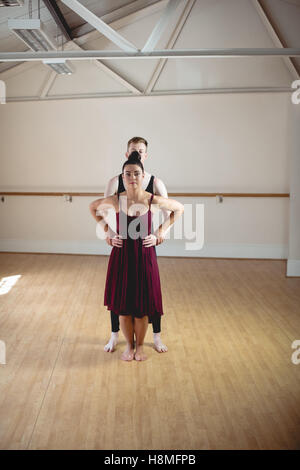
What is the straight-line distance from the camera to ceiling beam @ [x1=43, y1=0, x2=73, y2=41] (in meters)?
5.20

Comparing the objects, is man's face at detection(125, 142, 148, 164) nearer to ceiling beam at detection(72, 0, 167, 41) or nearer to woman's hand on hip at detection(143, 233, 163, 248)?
woman's hand on hip at detection(143, 233, 163, 248)

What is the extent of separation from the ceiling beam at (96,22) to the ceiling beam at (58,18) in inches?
39.7

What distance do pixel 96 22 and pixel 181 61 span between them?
3.11 meters

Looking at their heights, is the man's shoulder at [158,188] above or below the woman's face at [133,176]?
below

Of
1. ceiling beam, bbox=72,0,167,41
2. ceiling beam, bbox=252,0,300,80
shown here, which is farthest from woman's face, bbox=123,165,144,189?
ceiling beam, bbox=252,0,300,80

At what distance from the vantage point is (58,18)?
5.66m

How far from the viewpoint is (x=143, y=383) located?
3291 mm

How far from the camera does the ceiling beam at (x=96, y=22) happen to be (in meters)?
4.06

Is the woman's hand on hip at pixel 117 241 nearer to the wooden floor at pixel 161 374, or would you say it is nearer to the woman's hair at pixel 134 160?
the woman's hair at pixel 134 160

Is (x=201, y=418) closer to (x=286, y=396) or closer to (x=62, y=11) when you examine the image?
(x=286, y=396)

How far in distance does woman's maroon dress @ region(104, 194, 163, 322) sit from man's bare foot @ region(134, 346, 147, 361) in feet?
1.10

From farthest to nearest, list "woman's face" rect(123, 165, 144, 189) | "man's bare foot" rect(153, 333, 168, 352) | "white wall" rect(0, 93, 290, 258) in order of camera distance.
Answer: "white wall" rect(0, 93, 290, 258) → "man's bare foot" rect(153, 333, 168, 352) → "woman's face" rect(123, 165, 144, 189)

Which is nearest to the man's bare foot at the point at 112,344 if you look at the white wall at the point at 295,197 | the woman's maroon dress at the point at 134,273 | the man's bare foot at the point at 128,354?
the man's bare foot at the point at 128,354

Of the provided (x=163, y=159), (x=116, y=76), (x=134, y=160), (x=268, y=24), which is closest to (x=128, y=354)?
(x=134, y=160)
